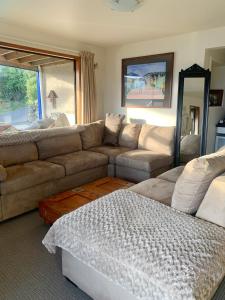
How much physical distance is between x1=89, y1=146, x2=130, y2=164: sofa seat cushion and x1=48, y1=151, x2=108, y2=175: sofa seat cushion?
0.09m

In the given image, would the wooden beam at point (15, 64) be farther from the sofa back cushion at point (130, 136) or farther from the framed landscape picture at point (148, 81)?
the sofa back cushion at point (130, 136)

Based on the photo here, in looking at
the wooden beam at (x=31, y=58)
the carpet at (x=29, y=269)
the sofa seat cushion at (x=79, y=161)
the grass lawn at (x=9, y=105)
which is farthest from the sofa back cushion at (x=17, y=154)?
the wooden beam at (x=31, y=58)

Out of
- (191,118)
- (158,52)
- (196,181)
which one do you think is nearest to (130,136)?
(191,118)

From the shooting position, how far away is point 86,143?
13.6 ft

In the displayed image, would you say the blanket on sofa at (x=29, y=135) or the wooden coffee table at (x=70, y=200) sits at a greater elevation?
the blanket on sofa at (x=29, y=135)

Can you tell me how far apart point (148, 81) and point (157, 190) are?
8.58ft

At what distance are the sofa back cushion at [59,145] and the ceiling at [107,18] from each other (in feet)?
5.32

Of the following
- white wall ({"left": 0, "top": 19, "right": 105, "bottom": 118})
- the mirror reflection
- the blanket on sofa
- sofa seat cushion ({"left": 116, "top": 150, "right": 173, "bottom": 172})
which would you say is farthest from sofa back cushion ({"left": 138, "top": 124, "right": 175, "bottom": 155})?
white wall ({"left": 0, "top": 19, "right": 105, "bottom": 118})

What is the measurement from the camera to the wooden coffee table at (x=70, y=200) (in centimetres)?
230

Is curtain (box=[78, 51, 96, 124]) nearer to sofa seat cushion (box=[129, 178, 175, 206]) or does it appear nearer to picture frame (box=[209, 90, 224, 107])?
picture frame (box=[209, 90, 224, 107])

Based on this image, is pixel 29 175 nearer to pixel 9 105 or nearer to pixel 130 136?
pixel 9 105

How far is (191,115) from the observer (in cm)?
393

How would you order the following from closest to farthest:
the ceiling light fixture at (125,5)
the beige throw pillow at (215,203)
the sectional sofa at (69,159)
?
the beige throw pillow at (215,203)
the ceiling light fixture at (125,5)
the sectional sofa at (69,159)

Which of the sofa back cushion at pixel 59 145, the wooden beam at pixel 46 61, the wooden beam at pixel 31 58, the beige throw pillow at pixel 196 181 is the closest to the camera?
the beige throw pillow at pixel 196 181
